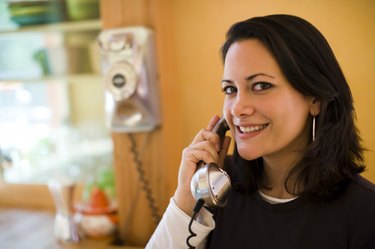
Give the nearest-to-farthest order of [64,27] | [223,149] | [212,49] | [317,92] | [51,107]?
[317,92], [223,149], [212,49], [64,27], [51,107]

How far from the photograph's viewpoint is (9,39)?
1.86m

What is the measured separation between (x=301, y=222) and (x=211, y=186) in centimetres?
23

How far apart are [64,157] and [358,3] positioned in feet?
4.85

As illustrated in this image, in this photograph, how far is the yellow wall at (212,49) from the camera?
3.57ft

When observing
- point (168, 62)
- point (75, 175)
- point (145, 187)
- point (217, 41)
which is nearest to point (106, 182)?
point (75, 175)

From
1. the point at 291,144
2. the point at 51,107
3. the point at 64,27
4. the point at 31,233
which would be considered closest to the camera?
the point at 291,144

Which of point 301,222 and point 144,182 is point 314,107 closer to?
point 301,222

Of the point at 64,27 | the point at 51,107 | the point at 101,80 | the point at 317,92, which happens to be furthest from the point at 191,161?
the point at 51,107

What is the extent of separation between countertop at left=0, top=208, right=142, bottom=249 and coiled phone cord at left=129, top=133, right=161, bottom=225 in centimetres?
16

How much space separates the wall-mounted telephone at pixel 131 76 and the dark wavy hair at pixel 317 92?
388mm

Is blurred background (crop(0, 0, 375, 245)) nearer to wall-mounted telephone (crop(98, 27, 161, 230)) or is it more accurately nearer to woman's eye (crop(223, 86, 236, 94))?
wall-mounted telephone (crop(98, 27, 161, 230))

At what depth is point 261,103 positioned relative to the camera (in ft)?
2.80

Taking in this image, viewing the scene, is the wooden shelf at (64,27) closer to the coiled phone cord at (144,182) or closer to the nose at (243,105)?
the coiled phone cord at (144,182)

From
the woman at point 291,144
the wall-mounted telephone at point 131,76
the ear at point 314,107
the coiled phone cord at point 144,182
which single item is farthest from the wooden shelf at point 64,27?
the ear at point 314,107
